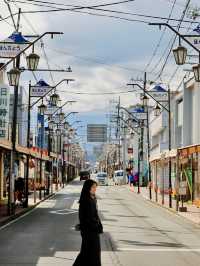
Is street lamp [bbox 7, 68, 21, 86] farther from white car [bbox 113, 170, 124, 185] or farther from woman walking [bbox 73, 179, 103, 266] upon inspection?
white car [bbox 113, 170, 124, 185]

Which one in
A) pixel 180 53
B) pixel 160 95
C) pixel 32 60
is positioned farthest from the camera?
pixel 160 95

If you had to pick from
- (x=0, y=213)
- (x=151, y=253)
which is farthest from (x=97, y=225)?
(x=0, y=213)

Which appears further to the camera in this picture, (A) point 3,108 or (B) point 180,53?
(A) point 3,108

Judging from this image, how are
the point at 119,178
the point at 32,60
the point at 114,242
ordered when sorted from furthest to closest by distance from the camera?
the point at 119,178, the point at 32,60, the point at 114,242

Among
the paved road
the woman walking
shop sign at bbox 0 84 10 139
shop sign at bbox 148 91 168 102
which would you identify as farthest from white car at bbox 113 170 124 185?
the woman walking

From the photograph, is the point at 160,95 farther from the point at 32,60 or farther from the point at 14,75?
the point at 32,60

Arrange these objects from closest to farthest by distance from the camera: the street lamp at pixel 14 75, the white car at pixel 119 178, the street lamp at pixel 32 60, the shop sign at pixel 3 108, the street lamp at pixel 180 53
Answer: the street lamp at pixel 180 53
the street lamp at pixel 32 60
the street lamp at pixel 14 75
the shop sign at pixel 3 108
the white car at pixel 119 178

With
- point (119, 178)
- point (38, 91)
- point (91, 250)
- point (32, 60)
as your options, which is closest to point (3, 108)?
point (38, 91)

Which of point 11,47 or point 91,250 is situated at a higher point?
point 11,47

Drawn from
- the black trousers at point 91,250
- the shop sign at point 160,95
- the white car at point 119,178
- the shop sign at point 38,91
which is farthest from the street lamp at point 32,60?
the white car at point 119,178

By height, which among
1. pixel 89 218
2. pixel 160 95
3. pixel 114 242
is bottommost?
pixel 114 242

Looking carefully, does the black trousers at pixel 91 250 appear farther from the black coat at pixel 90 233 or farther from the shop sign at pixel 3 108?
the shop sign at pixel 3 108

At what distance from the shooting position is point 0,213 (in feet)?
90.6

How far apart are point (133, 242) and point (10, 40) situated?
8285 millimetres
